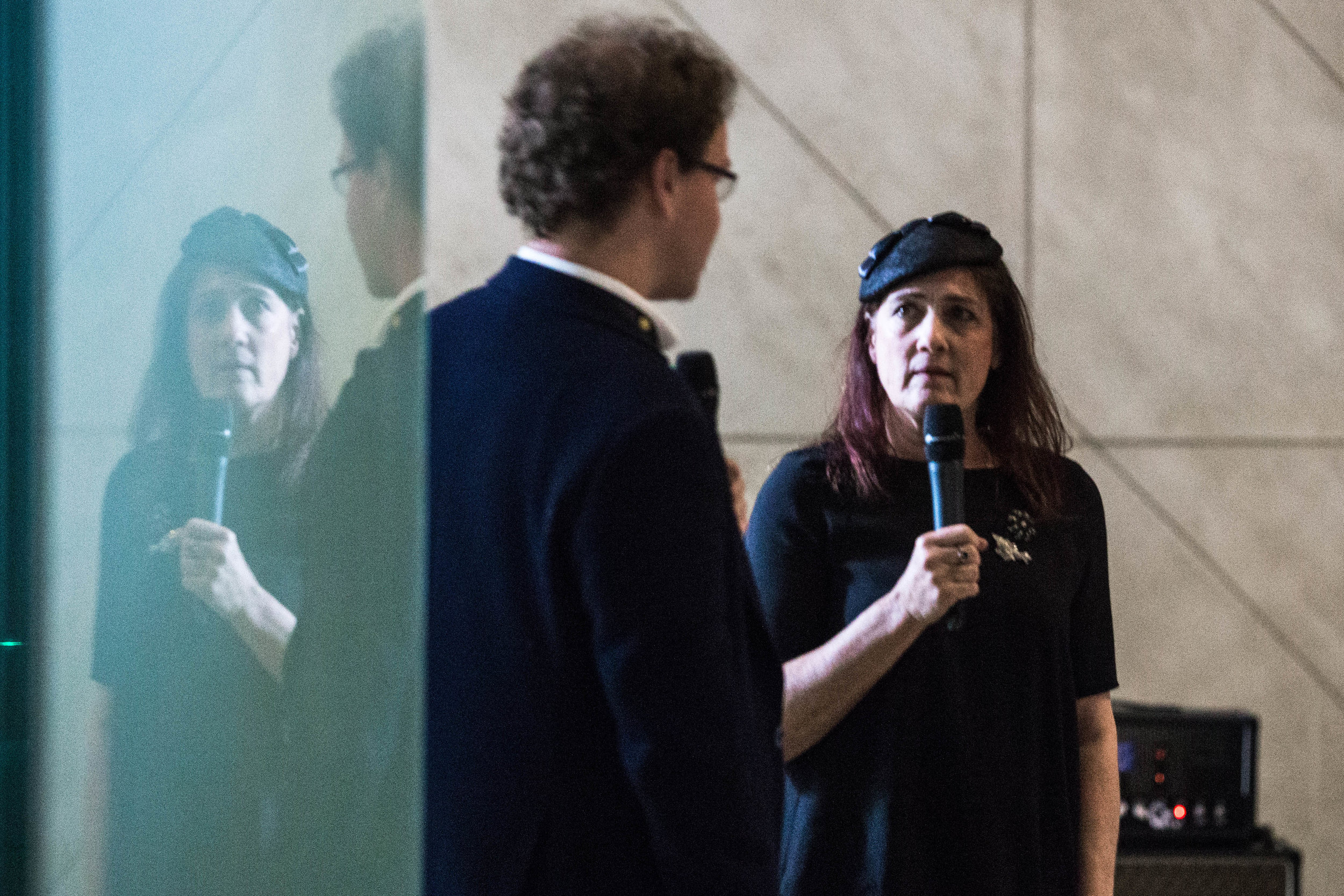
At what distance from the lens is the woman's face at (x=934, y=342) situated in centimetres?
157

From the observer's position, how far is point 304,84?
880 millimetres

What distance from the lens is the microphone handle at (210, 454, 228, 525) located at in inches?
33.4

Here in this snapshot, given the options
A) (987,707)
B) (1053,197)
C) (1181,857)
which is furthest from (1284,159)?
(987,707)

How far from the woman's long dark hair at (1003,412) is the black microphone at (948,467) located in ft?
0.28

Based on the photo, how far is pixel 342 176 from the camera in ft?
2.94

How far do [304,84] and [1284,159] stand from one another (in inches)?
127

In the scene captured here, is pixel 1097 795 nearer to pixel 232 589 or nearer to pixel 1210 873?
pixel 232 589

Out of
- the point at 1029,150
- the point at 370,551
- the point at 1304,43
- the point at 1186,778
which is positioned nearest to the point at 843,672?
the point at 370,551

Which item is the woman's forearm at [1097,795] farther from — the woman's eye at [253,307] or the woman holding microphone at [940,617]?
the woman's eye at [253,307]

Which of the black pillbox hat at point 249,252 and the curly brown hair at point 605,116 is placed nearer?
the black pillbox hat at point 249,252

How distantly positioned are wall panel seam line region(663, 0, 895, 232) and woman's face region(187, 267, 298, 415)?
2.62 metres

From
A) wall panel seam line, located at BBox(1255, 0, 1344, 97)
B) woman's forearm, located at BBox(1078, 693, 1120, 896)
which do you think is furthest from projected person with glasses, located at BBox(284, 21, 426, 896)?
wall panel seam line, located at BBox(1255, 0, 1344, 97)

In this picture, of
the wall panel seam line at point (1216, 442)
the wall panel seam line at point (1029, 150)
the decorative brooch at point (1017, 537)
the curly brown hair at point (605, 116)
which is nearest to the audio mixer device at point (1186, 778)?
the wall panel seam line at point (1216, 442)

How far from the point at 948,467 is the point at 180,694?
2.93 feet
